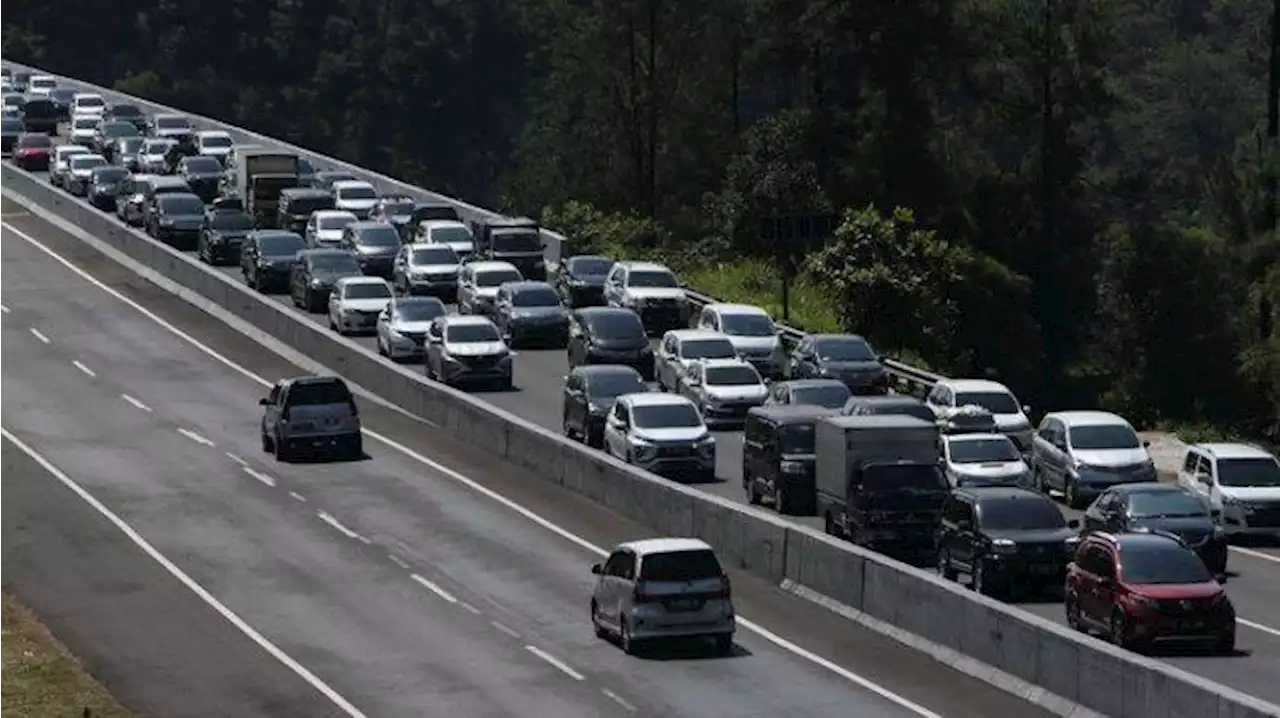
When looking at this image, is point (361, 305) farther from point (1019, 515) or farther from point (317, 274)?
point (1019, 515)

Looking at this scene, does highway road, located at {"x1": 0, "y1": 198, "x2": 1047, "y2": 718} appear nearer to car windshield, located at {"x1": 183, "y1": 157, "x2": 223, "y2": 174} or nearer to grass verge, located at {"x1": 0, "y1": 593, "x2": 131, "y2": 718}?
grass verge, located at {"x1": 0, "y1": 593, "x2": 131, "y2": 718}

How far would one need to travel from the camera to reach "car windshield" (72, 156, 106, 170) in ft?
301

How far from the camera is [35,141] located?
103 metres

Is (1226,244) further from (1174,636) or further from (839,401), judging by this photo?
(1174,636)

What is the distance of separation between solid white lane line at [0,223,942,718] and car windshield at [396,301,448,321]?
3.36 meters

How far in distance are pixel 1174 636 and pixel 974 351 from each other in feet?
209

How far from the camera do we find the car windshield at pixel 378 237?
77.4 m

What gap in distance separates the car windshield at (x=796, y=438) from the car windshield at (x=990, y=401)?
6960 millimetres

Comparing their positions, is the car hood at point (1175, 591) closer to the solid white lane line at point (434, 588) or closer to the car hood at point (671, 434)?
the solid white lane line at point (434, 588)

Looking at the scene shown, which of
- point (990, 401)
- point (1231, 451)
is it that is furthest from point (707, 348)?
point (1231, 451)

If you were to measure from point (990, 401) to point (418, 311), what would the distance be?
15.3 meters

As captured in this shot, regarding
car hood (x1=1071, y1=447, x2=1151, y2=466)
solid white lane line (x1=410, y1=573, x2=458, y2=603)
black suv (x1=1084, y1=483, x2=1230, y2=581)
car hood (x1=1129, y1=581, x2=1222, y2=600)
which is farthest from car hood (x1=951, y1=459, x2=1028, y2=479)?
car hood (x1=1129, y1=581, x2=1222, y2=600)

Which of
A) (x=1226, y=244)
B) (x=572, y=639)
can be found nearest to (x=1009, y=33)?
(x=1226, y=244)

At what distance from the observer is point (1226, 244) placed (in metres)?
101
